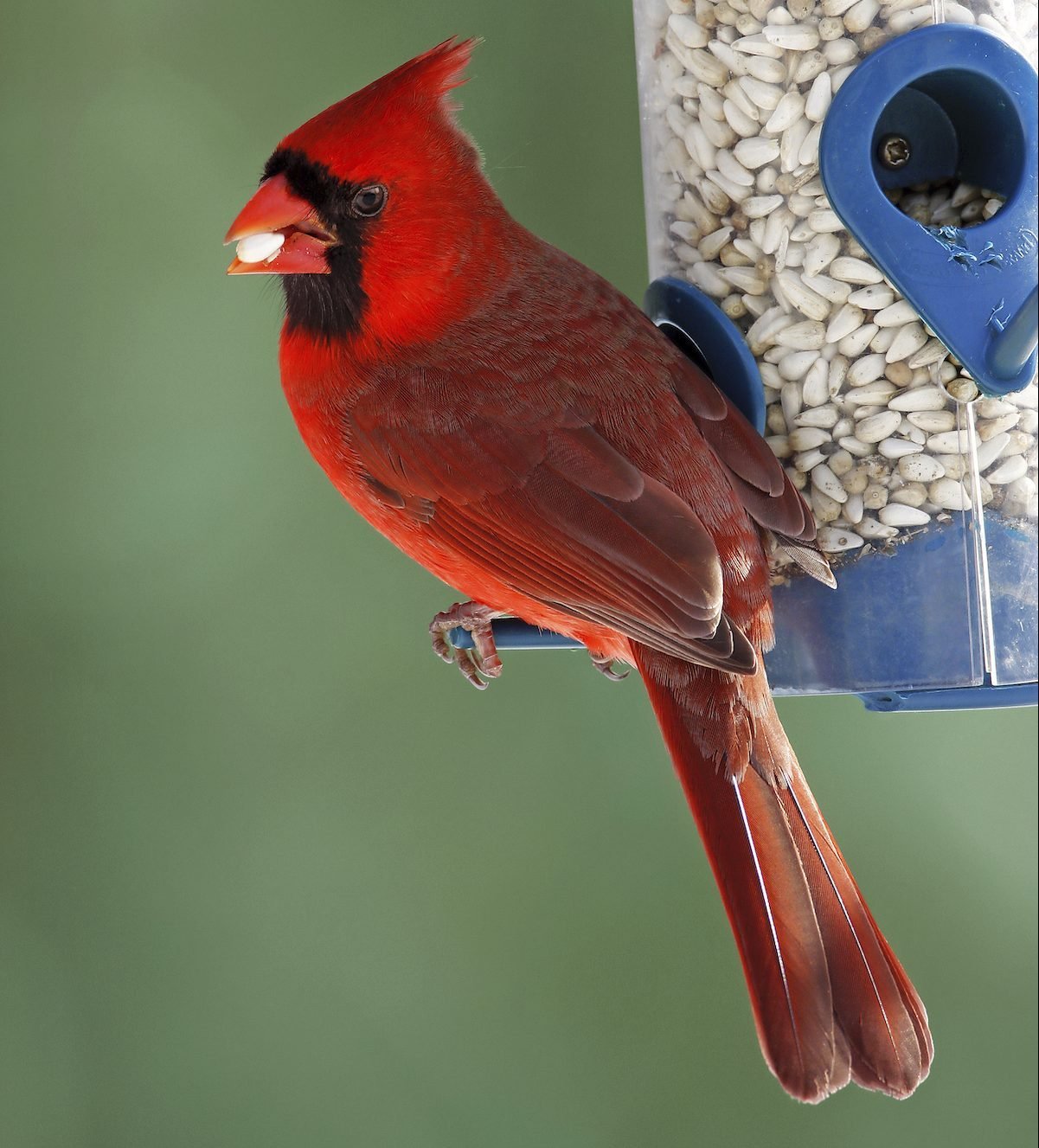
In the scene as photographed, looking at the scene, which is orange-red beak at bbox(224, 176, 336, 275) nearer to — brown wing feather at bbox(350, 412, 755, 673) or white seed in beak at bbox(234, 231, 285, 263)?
white seed in beak at bbox(234, 231, 285, 263)

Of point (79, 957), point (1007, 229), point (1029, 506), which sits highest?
point (1007, 229)

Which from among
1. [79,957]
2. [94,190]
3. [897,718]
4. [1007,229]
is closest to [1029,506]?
[1007,229]

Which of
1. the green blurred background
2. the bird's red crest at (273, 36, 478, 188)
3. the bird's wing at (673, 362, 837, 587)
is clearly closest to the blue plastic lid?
the bird's wing at (673, 362, 837, 587)

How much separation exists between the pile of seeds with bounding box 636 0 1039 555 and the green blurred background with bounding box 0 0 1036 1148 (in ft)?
4.10

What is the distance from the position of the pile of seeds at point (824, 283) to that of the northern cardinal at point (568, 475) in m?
0.11

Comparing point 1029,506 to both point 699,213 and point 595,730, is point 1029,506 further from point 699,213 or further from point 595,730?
point 595,730

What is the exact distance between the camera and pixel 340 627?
4.09m

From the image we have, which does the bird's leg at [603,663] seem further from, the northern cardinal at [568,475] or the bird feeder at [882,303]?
the bird feeder at [882,303]

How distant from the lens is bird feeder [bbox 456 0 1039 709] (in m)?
2.41

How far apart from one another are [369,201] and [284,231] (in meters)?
0.13

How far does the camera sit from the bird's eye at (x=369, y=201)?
259 cm

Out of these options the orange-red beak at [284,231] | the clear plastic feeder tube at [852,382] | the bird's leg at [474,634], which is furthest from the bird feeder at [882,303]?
the orange-red beak at [284,231]

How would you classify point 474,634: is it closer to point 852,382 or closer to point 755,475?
point 755,475

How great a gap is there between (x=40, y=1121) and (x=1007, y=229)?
2.68 metres
